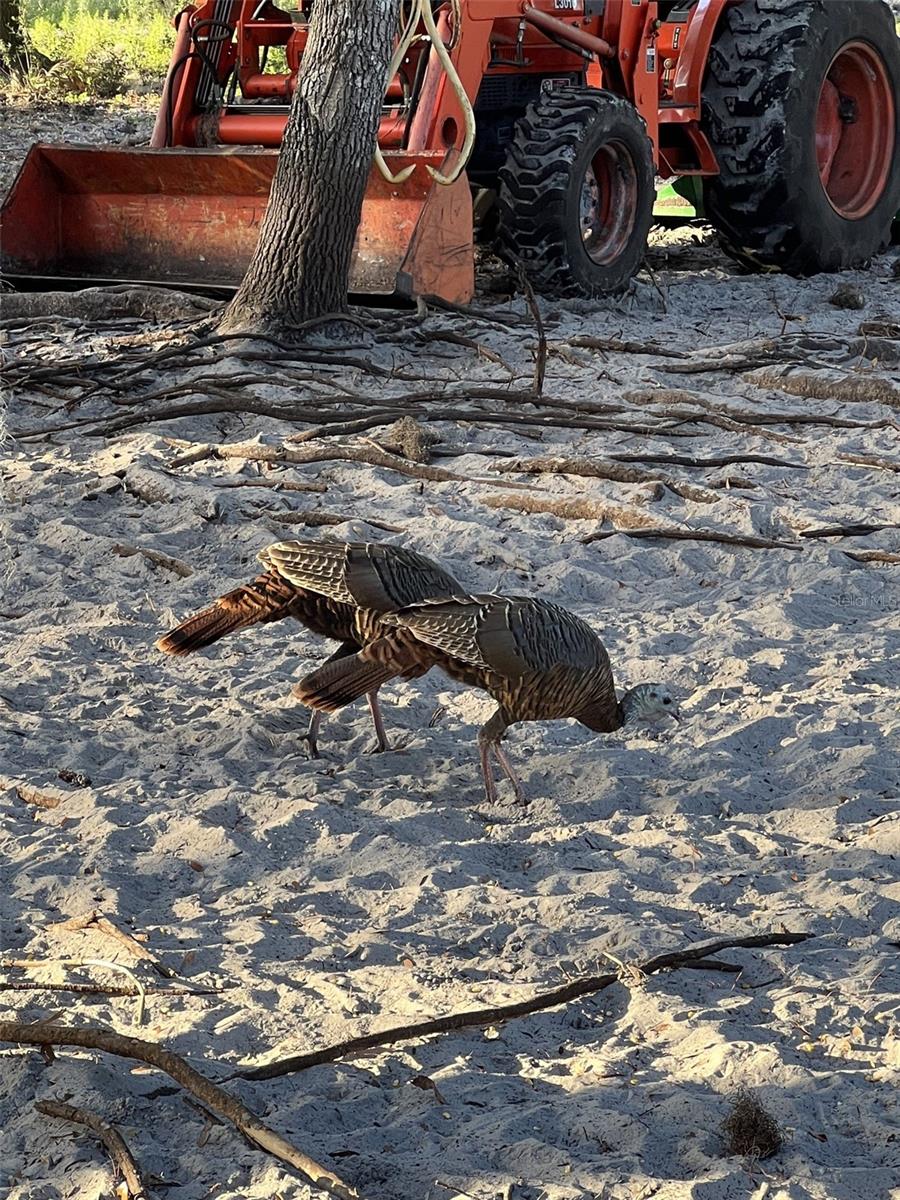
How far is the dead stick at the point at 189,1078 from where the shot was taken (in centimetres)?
238

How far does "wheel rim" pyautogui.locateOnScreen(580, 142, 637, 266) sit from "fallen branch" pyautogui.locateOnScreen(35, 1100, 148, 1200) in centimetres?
820

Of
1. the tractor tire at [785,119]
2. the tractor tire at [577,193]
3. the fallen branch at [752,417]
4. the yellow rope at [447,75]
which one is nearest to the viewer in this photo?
the fallen branch at [752,417]

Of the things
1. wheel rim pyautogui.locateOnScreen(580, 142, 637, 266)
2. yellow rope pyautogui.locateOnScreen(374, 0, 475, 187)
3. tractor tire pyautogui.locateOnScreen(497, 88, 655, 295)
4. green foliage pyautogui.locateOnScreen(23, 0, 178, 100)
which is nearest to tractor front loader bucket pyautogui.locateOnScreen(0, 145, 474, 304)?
yellow rope pyautogui.locateOnScreen(374, 0, 475, 187)

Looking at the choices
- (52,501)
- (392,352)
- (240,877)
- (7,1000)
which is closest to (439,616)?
(240,877)

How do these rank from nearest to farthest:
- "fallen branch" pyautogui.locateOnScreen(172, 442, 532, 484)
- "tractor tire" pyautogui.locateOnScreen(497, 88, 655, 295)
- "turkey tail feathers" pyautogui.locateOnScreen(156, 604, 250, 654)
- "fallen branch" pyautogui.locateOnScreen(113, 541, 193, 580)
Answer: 1. "turkey tail feathers" pyautogui.locateOnScreen(156, 604, 250, 654)
2. "fallen branch" pyautogui.locateOnScreen(113, 541, 193, 580)
3. "fallen branch" pyautogui.locateOnScreen(172, 442, 532, 484)
4. "tractor tire" pyautogui.locateOnScreen(497, 88, 655, 295)

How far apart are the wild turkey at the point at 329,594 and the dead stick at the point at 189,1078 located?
1.52 meters

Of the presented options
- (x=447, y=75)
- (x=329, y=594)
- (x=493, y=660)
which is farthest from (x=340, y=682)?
(x=447, y=75)

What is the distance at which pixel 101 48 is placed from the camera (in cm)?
2406

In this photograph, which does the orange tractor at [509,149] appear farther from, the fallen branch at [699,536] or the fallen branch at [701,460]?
the fallen branch at [699,536]

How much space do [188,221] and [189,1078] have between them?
26.2 feet

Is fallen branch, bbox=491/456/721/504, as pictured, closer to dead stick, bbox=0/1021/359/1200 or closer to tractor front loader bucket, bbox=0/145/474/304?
tractor front loader bucket, bbox=0/145/474/304

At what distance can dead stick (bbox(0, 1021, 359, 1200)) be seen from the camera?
2.38 metres

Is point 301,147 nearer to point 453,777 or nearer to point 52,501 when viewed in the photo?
point 52,501

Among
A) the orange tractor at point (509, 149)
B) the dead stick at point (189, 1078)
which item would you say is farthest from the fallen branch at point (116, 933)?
the orange tractor at point (509, 149)
